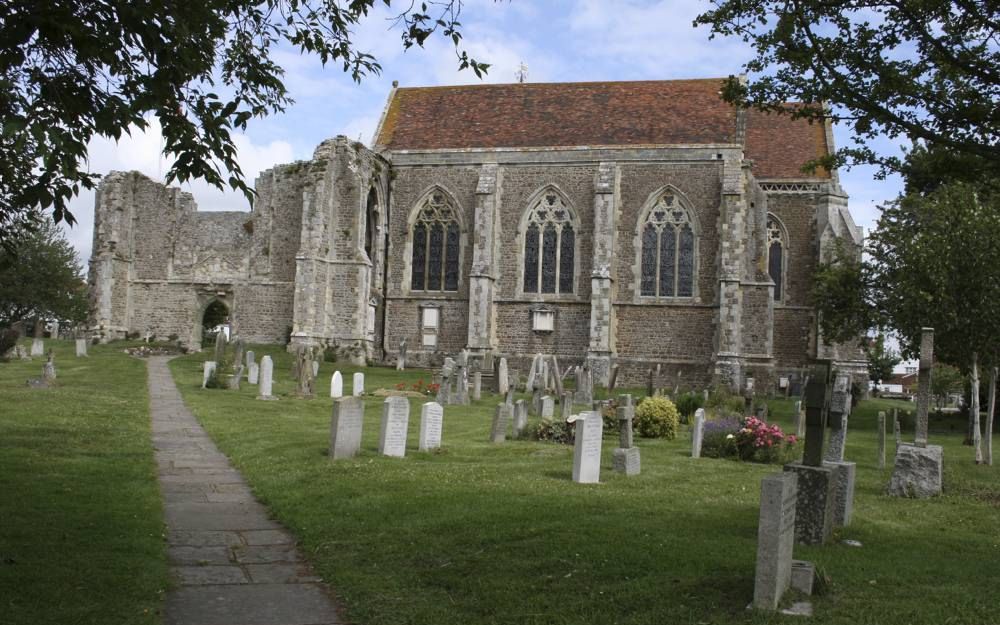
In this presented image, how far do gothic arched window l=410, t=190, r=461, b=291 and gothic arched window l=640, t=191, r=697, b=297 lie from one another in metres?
7.02

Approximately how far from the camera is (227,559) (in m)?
7.01

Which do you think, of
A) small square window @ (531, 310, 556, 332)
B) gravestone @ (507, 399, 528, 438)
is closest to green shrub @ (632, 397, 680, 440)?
gravestone @ (507, 399, 528, 438)

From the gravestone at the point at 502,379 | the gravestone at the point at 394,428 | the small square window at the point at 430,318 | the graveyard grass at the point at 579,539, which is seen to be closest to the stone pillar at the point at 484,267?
the small square window at the point at 430,318

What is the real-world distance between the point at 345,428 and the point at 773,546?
7.06m

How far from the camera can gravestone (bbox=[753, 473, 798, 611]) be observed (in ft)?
18.8

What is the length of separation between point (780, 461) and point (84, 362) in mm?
22196

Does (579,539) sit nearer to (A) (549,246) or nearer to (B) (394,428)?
(B) (394,428)

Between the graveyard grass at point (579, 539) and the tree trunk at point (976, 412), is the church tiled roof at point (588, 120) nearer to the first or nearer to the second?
the tree trunk at point (976, 412)

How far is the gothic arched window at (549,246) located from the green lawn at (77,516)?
19588 millimetres

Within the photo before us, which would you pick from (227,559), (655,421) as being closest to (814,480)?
(227,559)

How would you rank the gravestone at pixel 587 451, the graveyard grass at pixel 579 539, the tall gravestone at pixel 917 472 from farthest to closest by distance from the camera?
the tall gravestone at pixel 917 472 → the gravestone at pixel 587 451 → the graveyard grass at pixel 579 539

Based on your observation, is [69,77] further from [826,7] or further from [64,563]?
[826,7]

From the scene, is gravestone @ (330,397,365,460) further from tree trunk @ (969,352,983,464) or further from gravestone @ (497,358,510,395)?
gravestone @ (497,358,510,395)

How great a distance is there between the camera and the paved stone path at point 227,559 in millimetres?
5723
